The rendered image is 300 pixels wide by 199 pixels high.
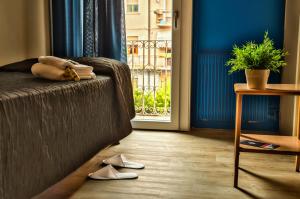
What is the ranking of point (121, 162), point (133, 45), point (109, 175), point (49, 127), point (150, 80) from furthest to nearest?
Answer: point (150, 80) → point (133, 45) → point (121, 162) → point (109, 175) → point (49, 127)

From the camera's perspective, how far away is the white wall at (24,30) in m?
2.97

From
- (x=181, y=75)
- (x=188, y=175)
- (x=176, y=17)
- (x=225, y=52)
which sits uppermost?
(x=176, y=17)

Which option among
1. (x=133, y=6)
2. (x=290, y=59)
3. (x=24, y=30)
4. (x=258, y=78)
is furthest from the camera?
(x=133, y=6)

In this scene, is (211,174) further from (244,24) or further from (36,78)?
(244,24)

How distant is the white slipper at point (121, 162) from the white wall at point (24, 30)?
125 cm

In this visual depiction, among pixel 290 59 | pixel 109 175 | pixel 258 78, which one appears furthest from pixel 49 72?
pixel 290 59

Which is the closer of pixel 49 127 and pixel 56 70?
pixel 49 127

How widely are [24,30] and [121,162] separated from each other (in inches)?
63.3

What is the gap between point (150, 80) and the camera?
3932mm

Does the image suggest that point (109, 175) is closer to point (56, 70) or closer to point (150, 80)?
point (56, 70)

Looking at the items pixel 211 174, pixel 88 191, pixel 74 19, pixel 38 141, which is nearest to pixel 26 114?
pixel 38 141

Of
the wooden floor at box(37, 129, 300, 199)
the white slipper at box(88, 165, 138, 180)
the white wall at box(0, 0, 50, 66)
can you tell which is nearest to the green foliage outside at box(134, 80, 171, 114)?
the wooden floor at box(37, 129, 300, 199)

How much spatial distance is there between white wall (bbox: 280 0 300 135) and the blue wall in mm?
68

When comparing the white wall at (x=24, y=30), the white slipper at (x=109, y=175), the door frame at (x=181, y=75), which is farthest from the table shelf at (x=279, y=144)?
the white wall at (x=24, y=30)
